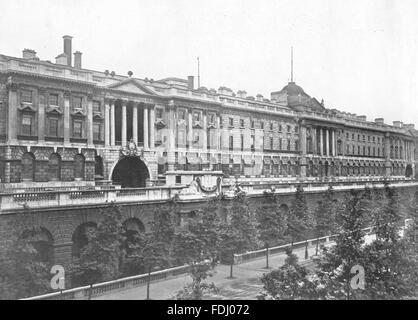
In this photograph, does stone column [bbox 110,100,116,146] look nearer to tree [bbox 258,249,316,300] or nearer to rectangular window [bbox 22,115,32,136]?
rectangular window [bbox 22,115,32,136]

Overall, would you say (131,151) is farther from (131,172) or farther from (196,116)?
(196,116)

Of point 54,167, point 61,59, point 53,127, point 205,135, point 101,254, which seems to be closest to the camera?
point 101,254

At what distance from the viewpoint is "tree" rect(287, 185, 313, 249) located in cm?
4175

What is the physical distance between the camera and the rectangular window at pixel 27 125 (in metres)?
42.2

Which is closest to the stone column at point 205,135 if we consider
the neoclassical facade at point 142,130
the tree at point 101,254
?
the neoclassical facade at point 142,130

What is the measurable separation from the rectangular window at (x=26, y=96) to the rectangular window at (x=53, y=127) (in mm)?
2749

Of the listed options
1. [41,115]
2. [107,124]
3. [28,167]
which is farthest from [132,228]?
[107,124]

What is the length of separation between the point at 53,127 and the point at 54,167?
12.8 feet

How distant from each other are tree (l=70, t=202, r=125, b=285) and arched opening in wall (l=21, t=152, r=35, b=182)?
56.8 feet

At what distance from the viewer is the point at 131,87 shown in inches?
2016

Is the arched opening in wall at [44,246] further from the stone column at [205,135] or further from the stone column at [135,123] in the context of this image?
the stone column at [205,135]

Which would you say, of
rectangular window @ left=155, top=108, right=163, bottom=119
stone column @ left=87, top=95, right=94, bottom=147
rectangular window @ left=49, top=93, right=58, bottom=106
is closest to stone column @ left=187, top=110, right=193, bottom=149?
rectangular window @ left=155, top=108, right=163, bottom=119
